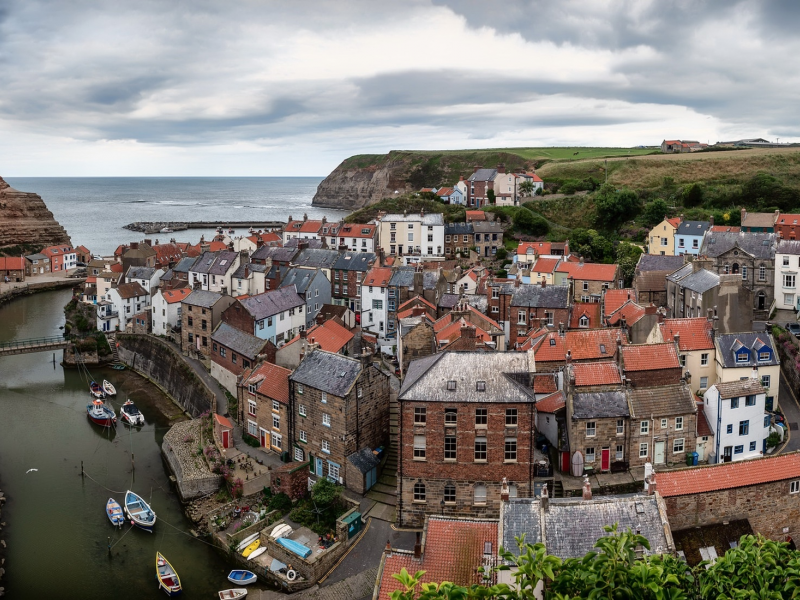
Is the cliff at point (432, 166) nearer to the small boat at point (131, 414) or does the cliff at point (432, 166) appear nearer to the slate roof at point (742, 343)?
the small boat at point (131, 414)

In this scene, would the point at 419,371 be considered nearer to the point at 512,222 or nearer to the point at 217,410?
the point at 217,410

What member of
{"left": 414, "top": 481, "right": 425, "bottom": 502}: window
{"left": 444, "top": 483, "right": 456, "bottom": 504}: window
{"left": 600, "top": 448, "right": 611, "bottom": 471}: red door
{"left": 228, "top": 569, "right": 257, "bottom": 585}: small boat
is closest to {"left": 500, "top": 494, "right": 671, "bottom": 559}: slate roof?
{"left": 444, "top": 483, "right": 456, "bottom": 504}: window

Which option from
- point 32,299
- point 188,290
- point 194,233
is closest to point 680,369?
point 188,290

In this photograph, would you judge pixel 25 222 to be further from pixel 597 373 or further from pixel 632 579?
pixel 632 579

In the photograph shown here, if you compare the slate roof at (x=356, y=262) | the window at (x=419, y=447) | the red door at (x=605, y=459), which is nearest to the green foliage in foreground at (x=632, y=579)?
the window at (x=419, y=447)

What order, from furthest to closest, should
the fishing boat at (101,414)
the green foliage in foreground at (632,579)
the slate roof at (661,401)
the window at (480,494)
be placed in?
the fishing boat at (101,414) < the slate roof at (661,401) < the window at (480,494) < the green foliage in foreground at (632,579)

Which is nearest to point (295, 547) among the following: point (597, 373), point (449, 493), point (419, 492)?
point (419, 492)

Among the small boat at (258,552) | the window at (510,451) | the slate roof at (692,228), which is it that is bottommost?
the small boat at (258,552)
